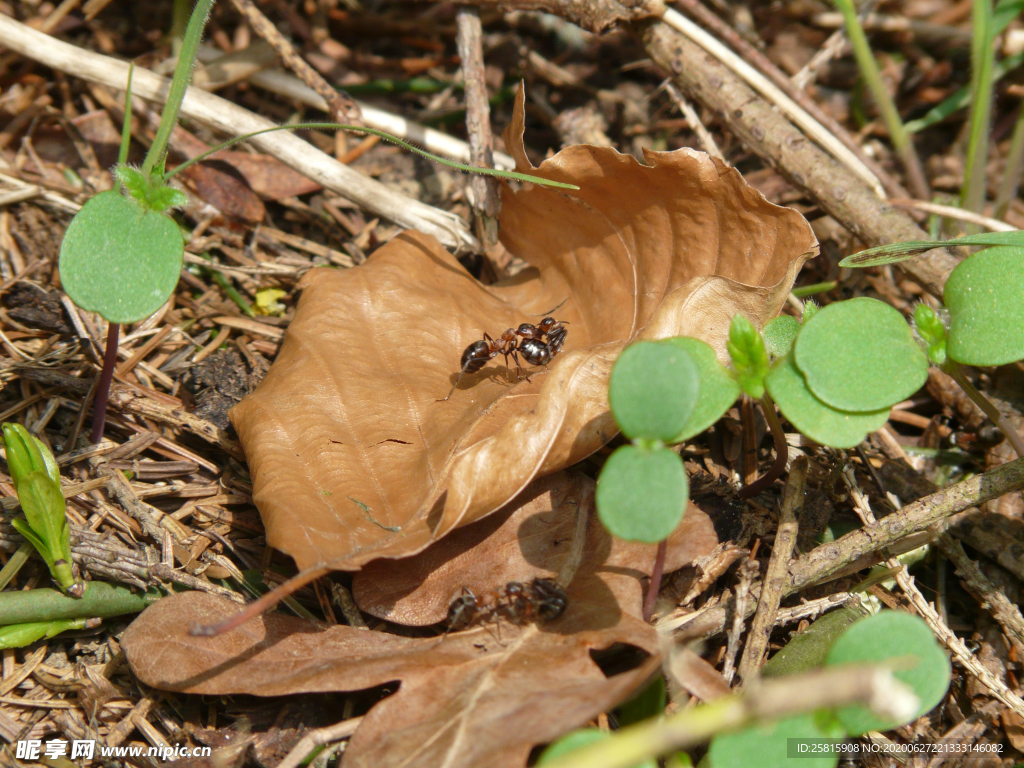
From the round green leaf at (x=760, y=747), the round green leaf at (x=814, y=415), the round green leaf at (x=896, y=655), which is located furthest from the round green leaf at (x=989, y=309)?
the round green leaf at (x=760, y=747)

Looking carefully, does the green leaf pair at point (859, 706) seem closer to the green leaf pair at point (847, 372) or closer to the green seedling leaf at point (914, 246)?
the green leaf pair at point (847, 372)

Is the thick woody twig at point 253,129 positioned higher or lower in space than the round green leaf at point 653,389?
higher

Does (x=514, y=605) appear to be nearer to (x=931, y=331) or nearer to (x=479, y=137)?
(x=931, y=331)

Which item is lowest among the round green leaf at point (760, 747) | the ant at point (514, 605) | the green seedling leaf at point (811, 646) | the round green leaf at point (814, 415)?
the green seedling leaf at point (811, 646)

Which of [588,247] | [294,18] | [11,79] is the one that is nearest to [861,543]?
[588,247]

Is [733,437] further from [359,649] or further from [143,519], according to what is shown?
[143,519]

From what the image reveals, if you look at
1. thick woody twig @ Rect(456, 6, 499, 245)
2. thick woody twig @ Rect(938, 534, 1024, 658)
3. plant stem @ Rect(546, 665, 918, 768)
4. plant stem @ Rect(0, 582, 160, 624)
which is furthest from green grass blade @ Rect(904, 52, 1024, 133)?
plant stem @ Rect(0, 582, 160, 624)

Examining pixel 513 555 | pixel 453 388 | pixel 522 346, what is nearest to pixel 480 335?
pixel 522 346
